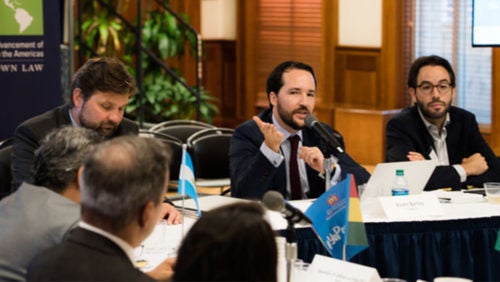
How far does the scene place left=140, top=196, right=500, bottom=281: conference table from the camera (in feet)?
12.7

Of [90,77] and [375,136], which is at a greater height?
[90,77]

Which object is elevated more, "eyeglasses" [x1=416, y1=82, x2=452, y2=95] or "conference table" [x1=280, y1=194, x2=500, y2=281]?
"eyeglasses" [x1=416, y1=82, x2=452, y2=95]

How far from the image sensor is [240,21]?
10.9 meters

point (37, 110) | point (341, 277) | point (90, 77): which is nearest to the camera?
point (341, 277)

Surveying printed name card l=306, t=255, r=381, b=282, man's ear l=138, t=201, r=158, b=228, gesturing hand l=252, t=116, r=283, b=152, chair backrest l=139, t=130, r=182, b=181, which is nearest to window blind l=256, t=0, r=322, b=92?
chair backrest l=139, t=130, r=182, b=181

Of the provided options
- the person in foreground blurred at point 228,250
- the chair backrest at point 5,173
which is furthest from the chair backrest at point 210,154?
the person in foreground blurred at point 228,250

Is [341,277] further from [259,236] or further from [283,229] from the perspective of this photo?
[259,236]

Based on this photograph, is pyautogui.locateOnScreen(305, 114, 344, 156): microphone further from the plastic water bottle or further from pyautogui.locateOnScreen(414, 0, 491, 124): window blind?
pyautogui.locateOnScreen(414, 0, 491, 124): window blind

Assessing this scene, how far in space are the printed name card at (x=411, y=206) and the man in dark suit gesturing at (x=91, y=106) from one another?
1.21 meters

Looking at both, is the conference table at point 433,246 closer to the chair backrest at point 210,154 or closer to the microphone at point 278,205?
the microphone at point 278,205

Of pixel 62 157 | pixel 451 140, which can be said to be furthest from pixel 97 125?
pixel 451 140

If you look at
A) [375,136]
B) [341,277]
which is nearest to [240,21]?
[375,136]

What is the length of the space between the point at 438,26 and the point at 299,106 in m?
5.03

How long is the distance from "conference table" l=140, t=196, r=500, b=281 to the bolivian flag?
62 centimetres
